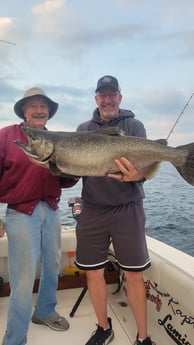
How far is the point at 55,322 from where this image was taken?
409 cm

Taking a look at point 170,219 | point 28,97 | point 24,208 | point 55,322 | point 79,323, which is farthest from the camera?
point 170,219

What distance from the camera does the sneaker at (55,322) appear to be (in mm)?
4048

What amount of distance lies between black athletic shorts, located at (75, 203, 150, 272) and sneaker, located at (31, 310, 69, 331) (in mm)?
978

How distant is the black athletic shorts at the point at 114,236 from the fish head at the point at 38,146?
0.79m

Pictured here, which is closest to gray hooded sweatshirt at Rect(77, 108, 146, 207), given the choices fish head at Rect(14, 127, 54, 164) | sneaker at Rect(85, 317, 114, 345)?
fish head at Rect(14, 127, 54, 164)

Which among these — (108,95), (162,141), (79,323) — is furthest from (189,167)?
(79,323)

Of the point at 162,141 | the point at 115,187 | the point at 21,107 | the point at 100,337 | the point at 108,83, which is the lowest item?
the point at 100,337

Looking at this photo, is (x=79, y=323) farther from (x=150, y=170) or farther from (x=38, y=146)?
(x=38, y=146)

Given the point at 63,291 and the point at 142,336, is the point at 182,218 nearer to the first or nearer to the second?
the point at 63,291

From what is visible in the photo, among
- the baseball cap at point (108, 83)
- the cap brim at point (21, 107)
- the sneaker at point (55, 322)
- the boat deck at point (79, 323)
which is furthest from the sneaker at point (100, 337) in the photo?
the baseball cap at point (108, 83)

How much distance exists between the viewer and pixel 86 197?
364 centimetres

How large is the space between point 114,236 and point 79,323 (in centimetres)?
146

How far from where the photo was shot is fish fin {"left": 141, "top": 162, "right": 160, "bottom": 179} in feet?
10.9

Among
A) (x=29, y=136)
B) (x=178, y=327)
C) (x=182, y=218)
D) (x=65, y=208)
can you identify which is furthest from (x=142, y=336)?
(x=65, y=208)
